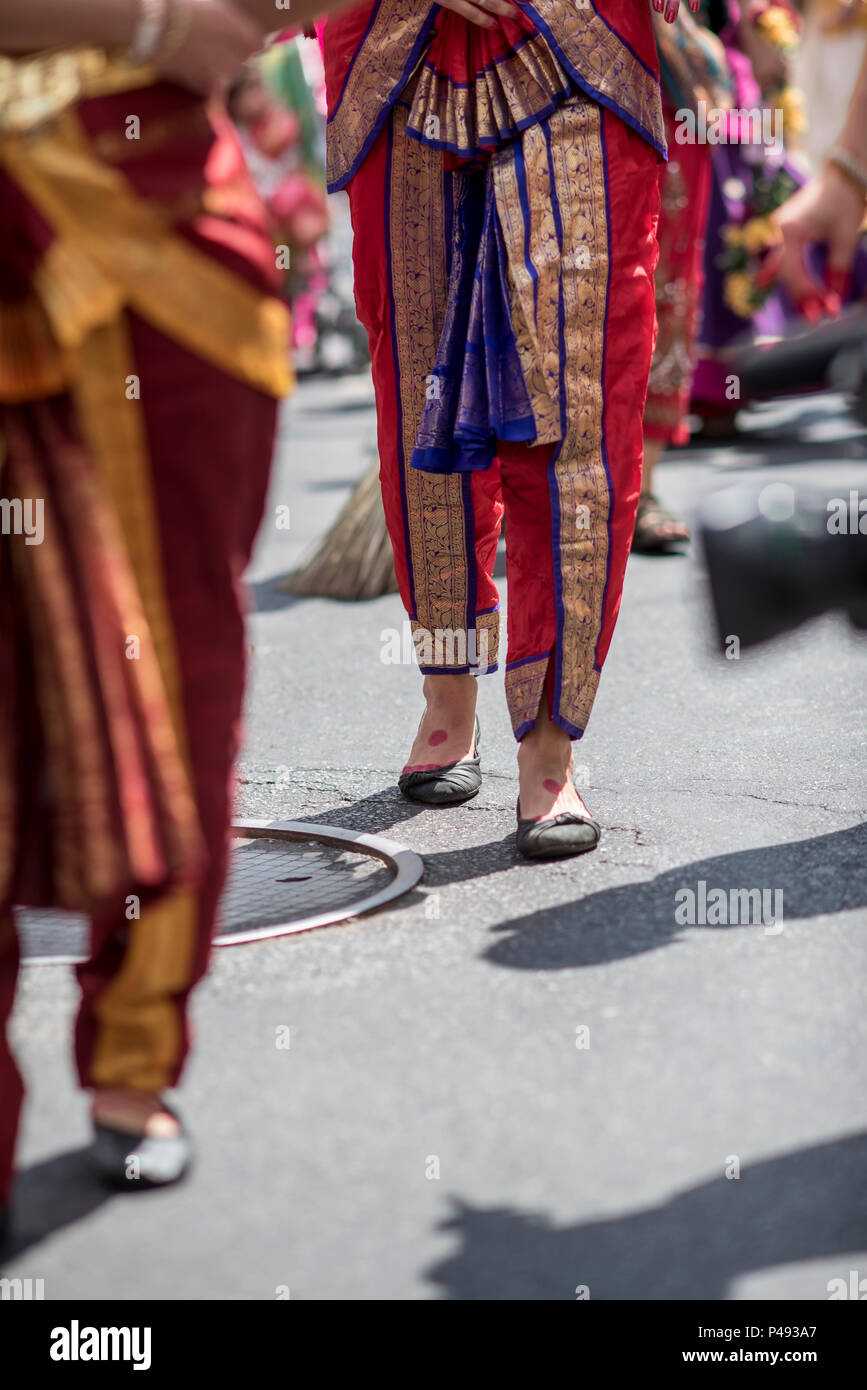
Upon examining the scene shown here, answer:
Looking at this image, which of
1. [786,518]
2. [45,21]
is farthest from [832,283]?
[45,21]

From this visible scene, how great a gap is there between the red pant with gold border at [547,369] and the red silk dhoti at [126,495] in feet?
3.91

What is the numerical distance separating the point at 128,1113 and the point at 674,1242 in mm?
614

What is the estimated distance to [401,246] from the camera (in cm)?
320

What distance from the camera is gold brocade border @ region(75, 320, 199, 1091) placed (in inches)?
69.3

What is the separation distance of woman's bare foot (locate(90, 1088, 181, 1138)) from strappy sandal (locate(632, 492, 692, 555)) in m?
4.06

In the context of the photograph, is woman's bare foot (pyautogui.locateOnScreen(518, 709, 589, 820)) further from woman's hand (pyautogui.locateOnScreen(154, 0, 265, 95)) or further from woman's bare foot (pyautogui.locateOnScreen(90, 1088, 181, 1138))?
woman's hand (pyautogui.locateOnScreen(154, 0, 265, 95))

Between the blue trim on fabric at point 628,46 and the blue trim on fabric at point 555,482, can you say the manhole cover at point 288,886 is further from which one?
the blue trim on fabric at point 628,46

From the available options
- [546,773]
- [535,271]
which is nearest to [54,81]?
[535,271]

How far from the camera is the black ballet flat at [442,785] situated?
3422mm

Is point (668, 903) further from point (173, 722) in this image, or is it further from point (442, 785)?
point (173, 722)

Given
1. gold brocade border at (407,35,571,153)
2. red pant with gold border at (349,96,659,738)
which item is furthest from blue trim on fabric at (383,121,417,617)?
gold brocade border at (407,35,571,153)

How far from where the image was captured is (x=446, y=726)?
138 inches

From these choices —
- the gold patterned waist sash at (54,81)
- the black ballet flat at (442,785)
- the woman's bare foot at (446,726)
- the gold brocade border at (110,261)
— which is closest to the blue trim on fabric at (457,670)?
the woman's bare foot at (446,726)

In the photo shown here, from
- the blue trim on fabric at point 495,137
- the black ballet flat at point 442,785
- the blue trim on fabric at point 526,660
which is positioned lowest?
the black ballet flat at point 442,785
